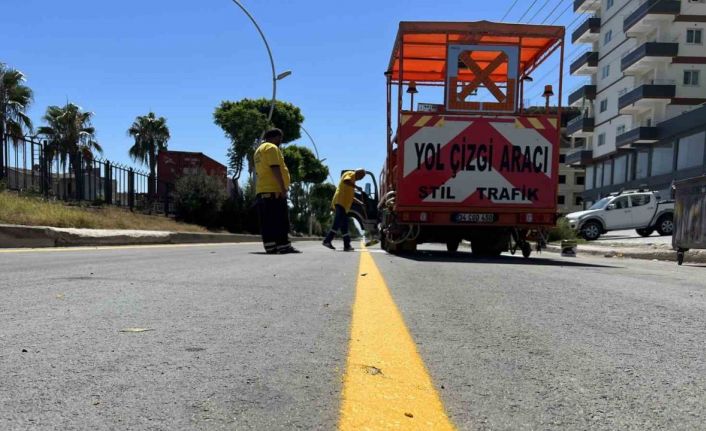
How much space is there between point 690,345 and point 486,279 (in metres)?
2.57

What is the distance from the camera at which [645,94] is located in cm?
3938

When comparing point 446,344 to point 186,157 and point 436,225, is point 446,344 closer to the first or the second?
point 436,225

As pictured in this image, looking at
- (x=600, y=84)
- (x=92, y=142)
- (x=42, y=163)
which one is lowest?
(x=42, y=163)

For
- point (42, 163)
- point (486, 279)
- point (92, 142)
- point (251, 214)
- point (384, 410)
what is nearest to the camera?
point (384, 410)

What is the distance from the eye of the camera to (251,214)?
82.0 ft

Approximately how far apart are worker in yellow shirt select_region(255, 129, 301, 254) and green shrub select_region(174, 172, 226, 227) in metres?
14.2

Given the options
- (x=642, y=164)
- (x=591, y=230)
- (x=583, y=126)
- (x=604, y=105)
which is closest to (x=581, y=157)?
(x=583, y=126)

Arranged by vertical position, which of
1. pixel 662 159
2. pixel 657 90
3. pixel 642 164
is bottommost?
pixel 642 164

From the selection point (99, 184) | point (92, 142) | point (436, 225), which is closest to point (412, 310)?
point (436, 225)

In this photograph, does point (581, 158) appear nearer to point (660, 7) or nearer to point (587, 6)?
point (587, 6)

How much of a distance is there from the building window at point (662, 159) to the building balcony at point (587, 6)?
1934 cm

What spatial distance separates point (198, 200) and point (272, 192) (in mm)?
14628

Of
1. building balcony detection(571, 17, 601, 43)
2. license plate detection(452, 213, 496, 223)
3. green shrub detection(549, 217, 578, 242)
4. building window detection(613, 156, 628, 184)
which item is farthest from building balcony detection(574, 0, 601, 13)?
license plate detection(452, 213, 496, 223)

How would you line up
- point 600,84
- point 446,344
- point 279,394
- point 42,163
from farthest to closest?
point 600,84
point 42,163
point 446,344
point 279,394
